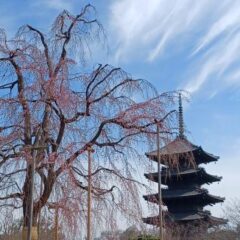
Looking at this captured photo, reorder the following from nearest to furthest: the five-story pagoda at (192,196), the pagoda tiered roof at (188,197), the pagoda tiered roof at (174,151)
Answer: the pagoda tiered roof at (174,151)
the five-story pagoda at (192,196)
the pagoda tiered roof at (188,197)

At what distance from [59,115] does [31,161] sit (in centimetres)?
106

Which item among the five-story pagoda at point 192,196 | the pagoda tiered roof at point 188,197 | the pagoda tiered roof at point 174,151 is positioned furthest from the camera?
the pagoda tiered roof at point 188,197

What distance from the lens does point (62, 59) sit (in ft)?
33.7

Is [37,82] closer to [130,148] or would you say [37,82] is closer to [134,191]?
[130,148]

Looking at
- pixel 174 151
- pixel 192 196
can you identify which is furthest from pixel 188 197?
pixel 174 151

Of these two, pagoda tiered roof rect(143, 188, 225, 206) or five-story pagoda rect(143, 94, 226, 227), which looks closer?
five-story pagoda rect(143, 94, 226, 227)

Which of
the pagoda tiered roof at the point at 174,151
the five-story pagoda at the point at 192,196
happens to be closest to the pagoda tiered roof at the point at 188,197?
the five-story pagoda at the point at 192,196

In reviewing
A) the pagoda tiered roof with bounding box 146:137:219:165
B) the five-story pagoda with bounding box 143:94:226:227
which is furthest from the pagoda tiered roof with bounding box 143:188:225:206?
the pagoda tiered roof with bounding box 146:137:219:165

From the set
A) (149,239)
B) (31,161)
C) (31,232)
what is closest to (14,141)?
(31,161)

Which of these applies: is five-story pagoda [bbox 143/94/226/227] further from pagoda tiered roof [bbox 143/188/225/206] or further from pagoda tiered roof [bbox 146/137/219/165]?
pagoda tiered roof [bbox 146/137/219/165]

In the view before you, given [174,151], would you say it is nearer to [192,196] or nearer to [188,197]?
[192,196]

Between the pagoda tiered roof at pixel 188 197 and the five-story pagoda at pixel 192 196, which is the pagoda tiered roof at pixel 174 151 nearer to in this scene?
the five-story pagoda at pixel 192 196

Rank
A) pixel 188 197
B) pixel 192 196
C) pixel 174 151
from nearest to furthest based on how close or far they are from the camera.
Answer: pixel 174 151 → pixel 192 196 → pixel 188 197

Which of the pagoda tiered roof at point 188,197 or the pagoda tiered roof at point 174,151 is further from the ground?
the pagoda tiered roof at point 188,197
